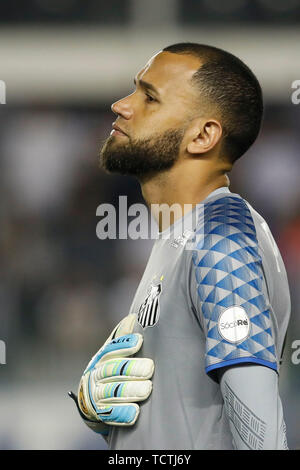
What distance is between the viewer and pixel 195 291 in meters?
1.41

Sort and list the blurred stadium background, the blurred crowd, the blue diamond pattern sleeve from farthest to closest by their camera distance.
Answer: the blurred crowd < the blurred stadium background < the blue diamond pattern sleeve

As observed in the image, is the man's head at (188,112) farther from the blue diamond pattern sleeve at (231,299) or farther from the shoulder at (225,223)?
the blue diamond pattern sleeve at (231,299)

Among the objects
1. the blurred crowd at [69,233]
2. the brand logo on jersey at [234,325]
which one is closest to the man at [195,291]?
the brand logo on jersey at [234,325]

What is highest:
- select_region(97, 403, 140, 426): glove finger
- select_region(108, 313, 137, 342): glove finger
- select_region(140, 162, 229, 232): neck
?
select_region(140, 162, 229, 232): neck

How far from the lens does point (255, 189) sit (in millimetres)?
4777

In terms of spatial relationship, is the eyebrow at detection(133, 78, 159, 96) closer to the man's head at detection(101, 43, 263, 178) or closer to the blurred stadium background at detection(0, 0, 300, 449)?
the man's head at detection(101, 43, 263, 178)

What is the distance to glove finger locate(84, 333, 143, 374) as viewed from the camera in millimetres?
1520

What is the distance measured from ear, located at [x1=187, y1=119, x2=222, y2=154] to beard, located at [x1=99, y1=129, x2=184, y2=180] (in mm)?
35

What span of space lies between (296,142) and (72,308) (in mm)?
1919

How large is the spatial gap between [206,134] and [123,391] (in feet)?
1.96

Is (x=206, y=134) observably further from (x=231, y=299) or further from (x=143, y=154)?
(x=231, y=299)

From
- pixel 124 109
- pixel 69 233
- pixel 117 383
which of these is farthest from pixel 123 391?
pixel 69 233

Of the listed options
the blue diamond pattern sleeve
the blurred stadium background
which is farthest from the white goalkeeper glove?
the blurred stadium background

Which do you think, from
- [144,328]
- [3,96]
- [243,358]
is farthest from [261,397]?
[3,96]
